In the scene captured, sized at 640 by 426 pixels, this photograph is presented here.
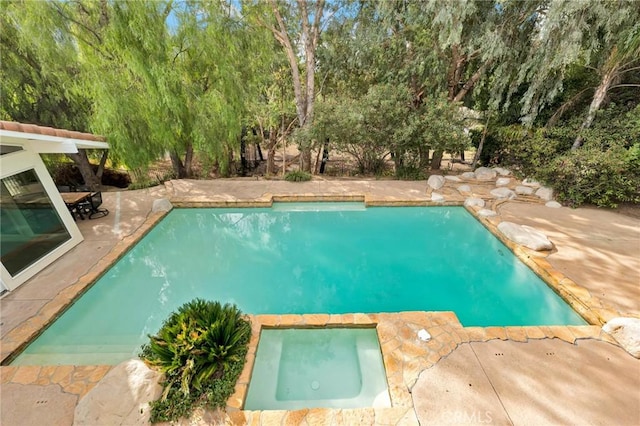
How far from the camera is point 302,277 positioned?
18.4 ft

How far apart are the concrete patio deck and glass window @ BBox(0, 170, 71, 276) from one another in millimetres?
428

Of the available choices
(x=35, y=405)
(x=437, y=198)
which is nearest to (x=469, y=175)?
(x=437, y=198)

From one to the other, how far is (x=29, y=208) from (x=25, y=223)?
1.06 ft

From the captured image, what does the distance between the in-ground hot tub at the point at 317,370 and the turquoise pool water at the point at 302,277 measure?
67 cm

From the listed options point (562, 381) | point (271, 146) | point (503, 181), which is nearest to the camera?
point (562, 381)

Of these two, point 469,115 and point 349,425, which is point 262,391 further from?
point 469,115

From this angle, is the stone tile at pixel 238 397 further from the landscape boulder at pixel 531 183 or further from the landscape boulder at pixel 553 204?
the landscape boulder at pixel 531 183

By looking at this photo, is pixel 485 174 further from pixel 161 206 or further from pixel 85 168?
pixel 85 168

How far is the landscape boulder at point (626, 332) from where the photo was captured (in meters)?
3.52

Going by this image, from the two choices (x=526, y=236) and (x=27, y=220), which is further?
(x=526, y=236)

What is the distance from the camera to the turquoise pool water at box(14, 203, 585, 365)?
174 inches

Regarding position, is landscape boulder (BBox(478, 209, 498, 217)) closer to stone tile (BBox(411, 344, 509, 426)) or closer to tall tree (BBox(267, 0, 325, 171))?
stone tile (BBox(411, 344, 509, 426))

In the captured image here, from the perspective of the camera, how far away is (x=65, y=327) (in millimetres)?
4309

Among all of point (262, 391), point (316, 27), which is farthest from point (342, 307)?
point (316, 27)
